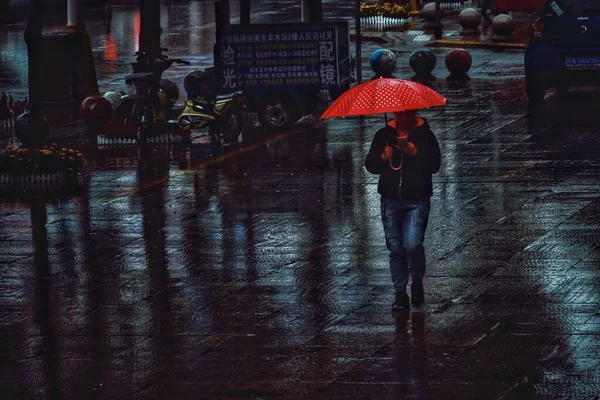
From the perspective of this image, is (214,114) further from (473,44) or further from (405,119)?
(473,44)

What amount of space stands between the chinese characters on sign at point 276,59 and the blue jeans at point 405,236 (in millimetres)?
10882

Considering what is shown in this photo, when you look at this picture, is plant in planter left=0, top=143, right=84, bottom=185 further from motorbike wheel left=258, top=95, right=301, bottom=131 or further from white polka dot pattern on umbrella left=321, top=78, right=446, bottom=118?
white polka dot pattern on umbrella left=321, top=78, right=446, bottom=118

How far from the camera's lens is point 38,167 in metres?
17.3

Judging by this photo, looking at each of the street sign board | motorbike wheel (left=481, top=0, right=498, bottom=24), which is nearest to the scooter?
the street sign board

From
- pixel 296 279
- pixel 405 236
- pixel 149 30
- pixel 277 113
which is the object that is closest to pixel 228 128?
pixel 277 113

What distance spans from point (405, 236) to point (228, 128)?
998cm

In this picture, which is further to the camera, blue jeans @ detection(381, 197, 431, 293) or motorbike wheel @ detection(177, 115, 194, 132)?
motorbike wheel @ detection(177, 115, 194, 132)

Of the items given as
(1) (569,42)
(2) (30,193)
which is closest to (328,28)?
(1) (569,42)

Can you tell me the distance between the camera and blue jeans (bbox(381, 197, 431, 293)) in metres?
11.1

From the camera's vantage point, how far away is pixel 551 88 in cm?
2550

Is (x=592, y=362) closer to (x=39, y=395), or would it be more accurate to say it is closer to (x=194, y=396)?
(x=194, y=396)

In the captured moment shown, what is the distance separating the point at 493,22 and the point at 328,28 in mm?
14868

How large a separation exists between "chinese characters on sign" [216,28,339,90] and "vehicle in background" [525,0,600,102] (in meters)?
3.38

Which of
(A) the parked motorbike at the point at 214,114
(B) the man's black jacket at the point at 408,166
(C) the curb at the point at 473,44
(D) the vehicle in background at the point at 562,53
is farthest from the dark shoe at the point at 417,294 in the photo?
(C) the curb at the point at 473,44
